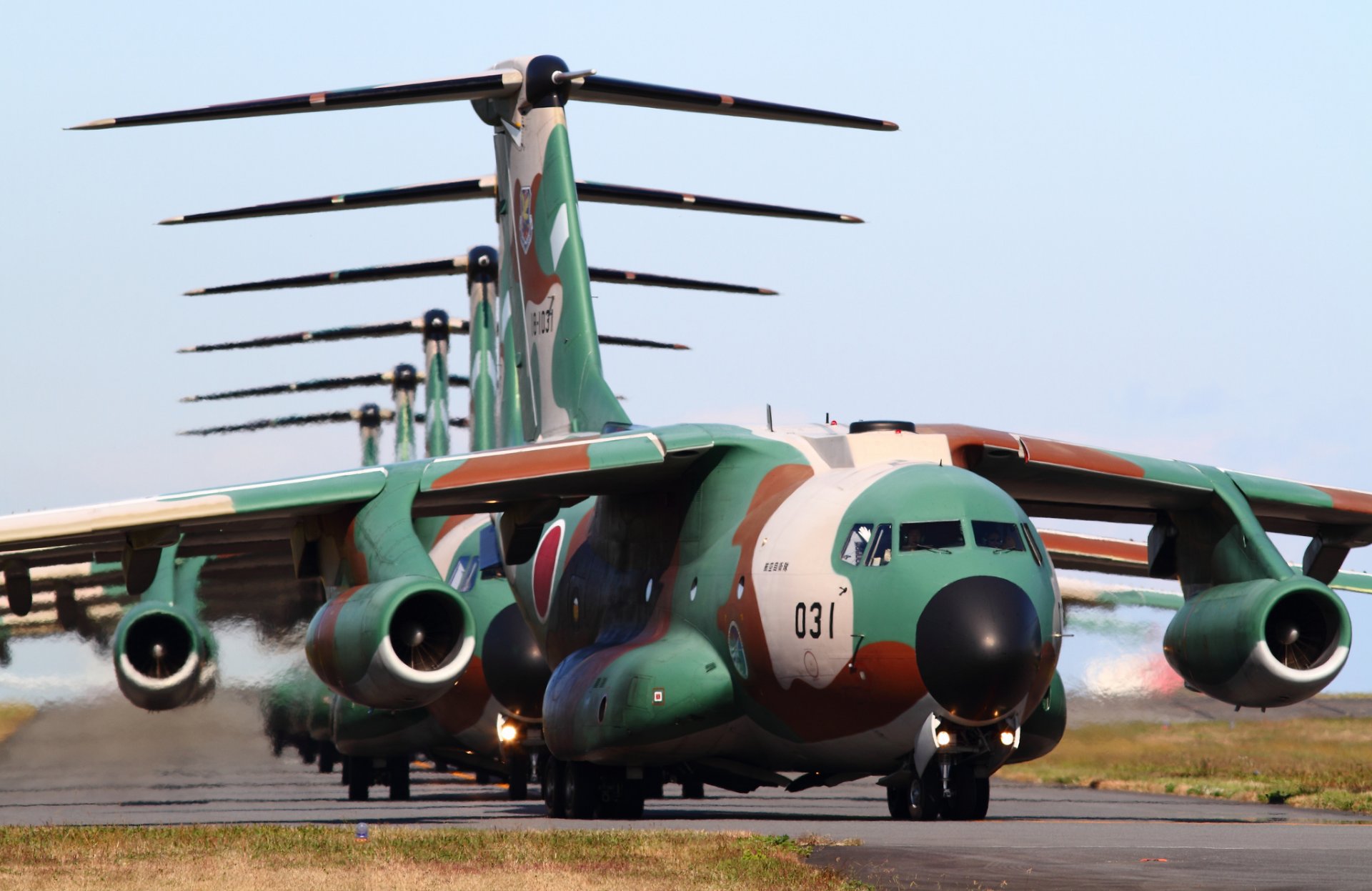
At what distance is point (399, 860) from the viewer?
11938 mm

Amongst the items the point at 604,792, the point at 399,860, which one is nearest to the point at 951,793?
the point at 604,792

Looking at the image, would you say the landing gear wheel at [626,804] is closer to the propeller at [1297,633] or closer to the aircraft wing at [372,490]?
the aircraft wing at [372,490]

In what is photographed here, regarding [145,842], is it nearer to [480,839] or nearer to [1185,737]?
[480,839]

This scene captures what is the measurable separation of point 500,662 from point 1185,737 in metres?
10.8

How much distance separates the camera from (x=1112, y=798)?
2431 centimetres

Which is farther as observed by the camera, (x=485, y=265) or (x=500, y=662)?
(x=485, y=265)

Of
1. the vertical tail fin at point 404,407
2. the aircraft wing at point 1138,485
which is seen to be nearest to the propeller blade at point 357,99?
the aircraft wing at point 1138,485

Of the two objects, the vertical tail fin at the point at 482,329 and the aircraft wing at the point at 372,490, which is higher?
the vertical tail fin at the point at 482,329

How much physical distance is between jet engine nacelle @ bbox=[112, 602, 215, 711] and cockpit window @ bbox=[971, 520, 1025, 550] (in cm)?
1291

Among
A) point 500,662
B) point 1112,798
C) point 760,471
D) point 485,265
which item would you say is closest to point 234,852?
point 760,471

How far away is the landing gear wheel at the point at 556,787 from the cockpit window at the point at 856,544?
469 centimetres

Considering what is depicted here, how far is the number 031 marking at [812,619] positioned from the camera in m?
15.2

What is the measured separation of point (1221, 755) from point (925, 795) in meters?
13.1

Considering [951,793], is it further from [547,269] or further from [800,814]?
[547,269]
